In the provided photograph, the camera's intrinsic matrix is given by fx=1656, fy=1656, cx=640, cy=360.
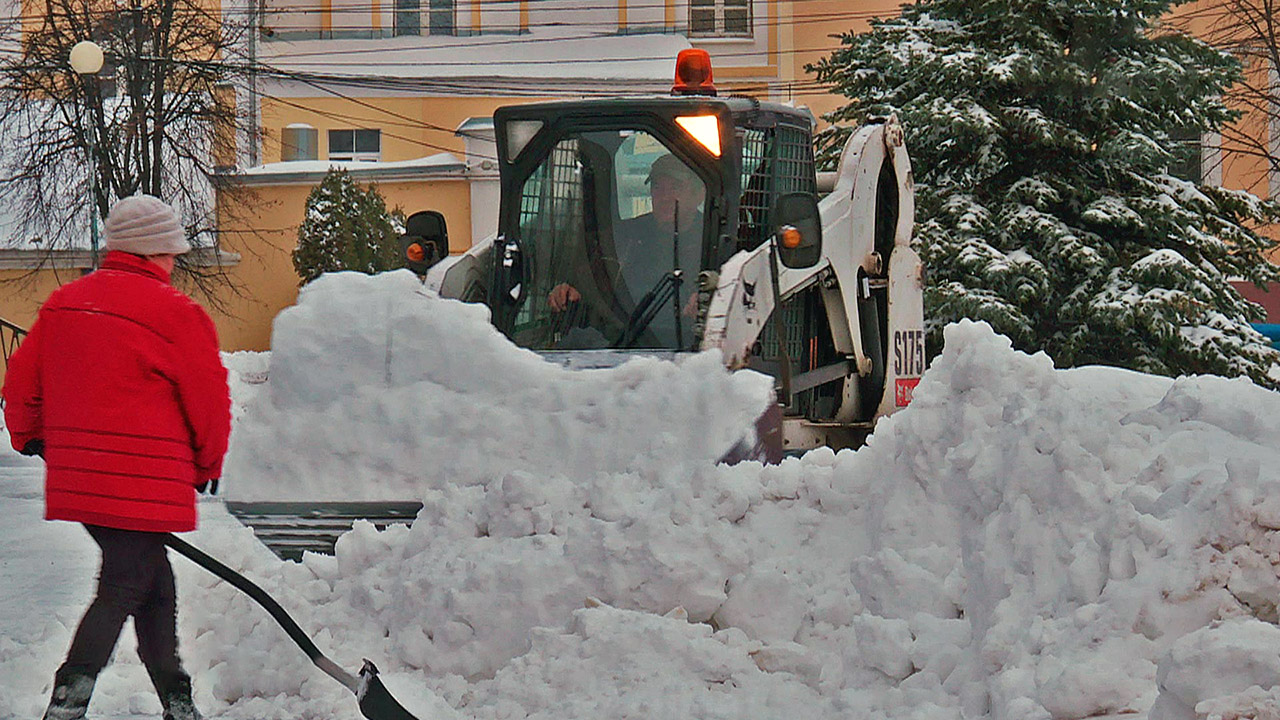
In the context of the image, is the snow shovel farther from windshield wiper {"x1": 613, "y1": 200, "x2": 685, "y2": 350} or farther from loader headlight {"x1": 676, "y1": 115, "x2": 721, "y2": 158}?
loader headlight {"x1": 676, "y1": 115, "x2": 721, "y2": 158}

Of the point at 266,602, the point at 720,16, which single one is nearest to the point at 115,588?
the point at 266,602

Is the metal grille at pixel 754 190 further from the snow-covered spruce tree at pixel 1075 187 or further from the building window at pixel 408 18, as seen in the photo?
the building window at pixel 408 18

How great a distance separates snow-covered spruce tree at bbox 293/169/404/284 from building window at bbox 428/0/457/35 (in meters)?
8.24

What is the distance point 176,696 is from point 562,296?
3.88 m

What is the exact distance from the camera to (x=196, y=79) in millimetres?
29141

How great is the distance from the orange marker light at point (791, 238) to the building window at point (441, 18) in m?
29.2

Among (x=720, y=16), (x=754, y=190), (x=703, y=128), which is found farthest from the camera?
(x=720, y=16)

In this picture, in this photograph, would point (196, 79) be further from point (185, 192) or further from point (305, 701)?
point (305, 701)

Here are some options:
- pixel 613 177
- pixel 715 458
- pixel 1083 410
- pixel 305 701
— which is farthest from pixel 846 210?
pixel 305 701

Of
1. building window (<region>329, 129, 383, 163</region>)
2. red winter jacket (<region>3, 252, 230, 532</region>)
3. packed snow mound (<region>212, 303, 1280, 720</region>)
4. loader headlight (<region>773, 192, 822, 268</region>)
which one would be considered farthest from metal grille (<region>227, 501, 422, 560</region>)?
building window (<region>329, 129, 383, 163</region>)

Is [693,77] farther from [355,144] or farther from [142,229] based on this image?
[355,144]

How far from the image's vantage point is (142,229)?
4871 mm

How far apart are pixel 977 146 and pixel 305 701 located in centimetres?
→ 1286

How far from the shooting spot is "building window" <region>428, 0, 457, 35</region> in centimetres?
3619
